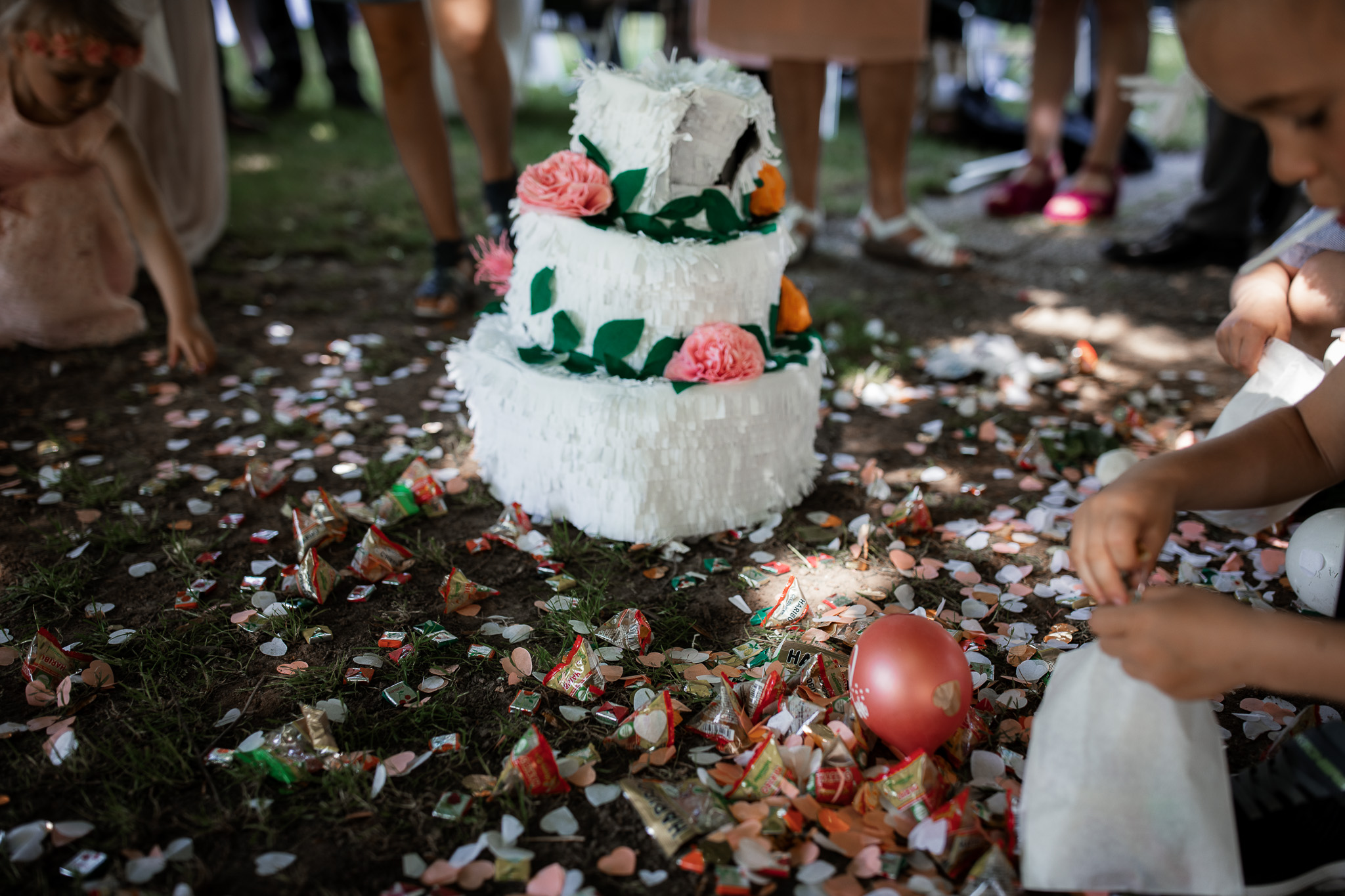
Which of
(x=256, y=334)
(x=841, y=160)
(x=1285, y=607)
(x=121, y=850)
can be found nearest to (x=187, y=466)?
(x=256, y=334)

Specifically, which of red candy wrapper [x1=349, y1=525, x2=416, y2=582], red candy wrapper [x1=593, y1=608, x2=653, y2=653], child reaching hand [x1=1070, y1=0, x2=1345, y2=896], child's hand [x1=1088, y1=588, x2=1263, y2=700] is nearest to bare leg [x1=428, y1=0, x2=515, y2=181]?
red candy wrapper [x1=349, y1=525, x2=416, y2=582]

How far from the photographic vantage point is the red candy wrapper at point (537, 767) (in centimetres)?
104

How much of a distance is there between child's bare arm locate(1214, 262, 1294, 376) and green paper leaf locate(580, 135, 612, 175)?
3.50ft

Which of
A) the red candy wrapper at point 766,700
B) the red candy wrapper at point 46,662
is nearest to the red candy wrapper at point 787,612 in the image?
the red candy wrapper at point 766,700

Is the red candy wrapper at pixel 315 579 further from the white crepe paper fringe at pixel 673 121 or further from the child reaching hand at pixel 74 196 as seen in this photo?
the child reaching hand at pixel 74 196

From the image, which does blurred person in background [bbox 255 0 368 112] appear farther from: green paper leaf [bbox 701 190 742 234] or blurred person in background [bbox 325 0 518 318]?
green paper leaf [bbox 701 190 742 234]

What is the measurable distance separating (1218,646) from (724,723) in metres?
0.57

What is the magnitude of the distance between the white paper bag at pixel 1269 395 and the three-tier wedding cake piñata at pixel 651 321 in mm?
719

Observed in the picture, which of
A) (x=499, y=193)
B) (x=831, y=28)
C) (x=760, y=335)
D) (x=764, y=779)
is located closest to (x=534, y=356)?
(x=760, y=335)

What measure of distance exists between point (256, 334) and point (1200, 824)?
8.08 feet

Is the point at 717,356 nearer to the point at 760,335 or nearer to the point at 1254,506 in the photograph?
the point at 760,335

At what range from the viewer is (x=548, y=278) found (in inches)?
60.4

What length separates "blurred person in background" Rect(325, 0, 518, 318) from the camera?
92.7 inches

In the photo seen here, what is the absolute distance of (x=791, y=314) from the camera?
1.69 m
